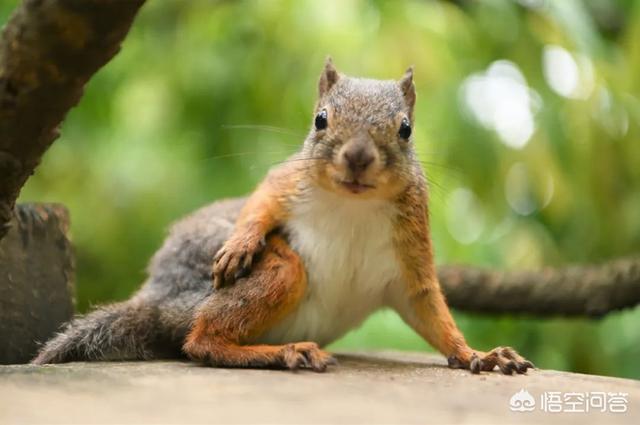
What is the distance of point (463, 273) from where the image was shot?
3410mm

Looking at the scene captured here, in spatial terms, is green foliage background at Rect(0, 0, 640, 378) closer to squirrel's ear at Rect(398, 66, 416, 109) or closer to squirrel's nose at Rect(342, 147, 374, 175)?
squirrel's ear at Rect(398, 66, 416, 109)

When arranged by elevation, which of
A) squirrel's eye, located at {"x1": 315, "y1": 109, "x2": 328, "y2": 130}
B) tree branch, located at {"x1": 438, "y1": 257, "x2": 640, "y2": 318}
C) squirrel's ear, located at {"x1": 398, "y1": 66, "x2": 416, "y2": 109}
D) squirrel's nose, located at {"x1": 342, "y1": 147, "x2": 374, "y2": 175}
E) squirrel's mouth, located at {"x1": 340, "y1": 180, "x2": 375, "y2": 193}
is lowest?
tree branch, located at {"x1": 438, "y1": 257, "x2": 640, "y2": 318}

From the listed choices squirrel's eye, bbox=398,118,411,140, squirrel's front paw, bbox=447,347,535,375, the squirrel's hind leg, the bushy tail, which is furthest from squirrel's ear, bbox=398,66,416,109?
the bushy tail

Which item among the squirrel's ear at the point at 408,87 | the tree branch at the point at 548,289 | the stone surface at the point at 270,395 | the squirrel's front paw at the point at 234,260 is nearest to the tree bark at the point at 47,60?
the stone surface at the point at 270,395

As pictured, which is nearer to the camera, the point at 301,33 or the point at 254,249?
the point at 254,249

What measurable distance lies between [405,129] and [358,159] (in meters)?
0.28

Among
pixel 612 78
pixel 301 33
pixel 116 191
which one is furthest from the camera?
pixel 116 191

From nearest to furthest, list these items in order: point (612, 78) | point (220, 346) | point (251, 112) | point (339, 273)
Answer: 1. point (220, 346)
2. point (339, 273)
3. point (612, 78)
4. point (251, 112)

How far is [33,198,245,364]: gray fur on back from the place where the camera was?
2410mm

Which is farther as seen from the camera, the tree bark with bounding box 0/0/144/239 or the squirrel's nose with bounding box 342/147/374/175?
the squirrel's nose with bounding box 342/147/374/175

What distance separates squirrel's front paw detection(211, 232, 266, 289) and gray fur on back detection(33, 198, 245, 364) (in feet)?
0.33

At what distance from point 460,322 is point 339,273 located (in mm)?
1622

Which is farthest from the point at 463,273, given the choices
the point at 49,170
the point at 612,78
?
the point at 49,170

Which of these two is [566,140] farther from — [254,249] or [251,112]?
[254,249]
